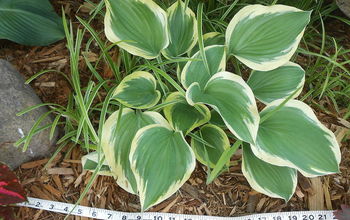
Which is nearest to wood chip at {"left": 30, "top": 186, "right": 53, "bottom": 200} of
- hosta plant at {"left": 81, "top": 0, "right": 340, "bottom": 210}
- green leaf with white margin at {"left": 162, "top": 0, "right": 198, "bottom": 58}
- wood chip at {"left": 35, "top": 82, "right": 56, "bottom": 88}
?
hosta plant at {"left": 81, "top": 0, "right": 340, "bottom": 210}

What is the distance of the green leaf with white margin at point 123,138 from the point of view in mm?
1094

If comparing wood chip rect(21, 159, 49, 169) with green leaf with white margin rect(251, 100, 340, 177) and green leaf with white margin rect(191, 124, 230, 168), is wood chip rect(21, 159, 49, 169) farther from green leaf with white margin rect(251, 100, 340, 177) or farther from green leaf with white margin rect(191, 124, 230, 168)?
green leaf with white margin rect(251, 100, 340, 177)

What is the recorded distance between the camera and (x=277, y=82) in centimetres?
120

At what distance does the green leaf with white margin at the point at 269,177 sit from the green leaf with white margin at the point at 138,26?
42 cm

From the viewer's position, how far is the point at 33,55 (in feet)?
4.81

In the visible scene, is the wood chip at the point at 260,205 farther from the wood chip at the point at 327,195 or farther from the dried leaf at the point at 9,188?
the dried leaf at the point at 9,188

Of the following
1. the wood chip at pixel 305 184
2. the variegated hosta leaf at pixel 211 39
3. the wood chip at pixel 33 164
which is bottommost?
the wood chip at pixel 305 184

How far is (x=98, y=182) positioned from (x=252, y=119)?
57cm

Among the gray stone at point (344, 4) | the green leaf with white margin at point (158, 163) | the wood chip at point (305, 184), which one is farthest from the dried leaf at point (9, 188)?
the gray stone at point (344, 4)

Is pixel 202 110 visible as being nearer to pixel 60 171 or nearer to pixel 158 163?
pixel 158 163

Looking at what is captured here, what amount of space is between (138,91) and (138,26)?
0.62 feet

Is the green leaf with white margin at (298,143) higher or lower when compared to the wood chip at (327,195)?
higher

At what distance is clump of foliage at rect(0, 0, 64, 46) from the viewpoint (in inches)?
54.8

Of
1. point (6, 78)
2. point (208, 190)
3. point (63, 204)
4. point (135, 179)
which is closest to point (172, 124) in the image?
point (135, 179)
